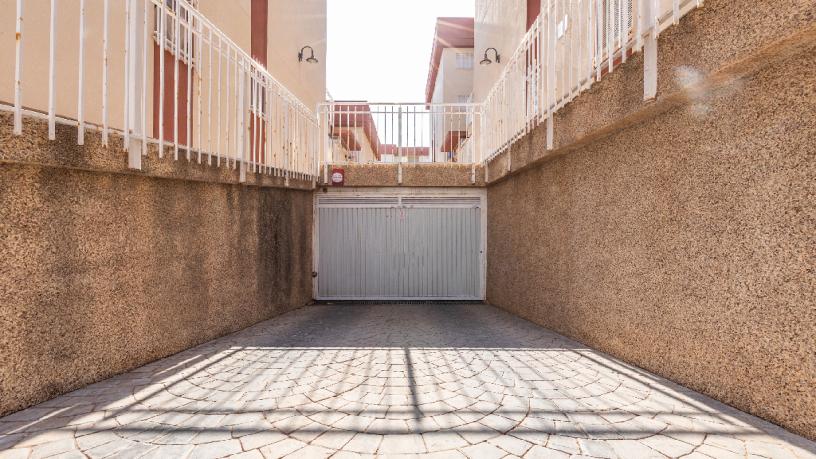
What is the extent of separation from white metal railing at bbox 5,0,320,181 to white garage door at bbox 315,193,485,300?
176 cm

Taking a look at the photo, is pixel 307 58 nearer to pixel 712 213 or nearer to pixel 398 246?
pixel 398 246

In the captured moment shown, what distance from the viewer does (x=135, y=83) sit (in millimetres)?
3156

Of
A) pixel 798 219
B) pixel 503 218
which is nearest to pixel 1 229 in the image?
pixel 798 219

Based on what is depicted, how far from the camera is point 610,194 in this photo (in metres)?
3.79

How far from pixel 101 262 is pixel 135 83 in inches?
58.9

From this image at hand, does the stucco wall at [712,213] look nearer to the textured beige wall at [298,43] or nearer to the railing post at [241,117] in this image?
the railing post at [241,117]

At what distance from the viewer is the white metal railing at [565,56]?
9.30ft

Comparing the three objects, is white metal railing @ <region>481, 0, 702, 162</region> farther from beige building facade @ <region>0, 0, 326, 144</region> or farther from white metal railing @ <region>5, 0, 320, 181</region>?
beige building facade @ <region>0, 0, 326, 144</region>

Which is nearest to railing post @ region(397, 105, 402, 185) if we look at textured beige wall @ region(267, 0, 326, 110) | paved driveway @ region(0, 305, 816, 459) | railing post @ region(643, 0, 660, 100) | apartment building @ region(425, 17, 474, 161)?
textured beige wall @ region(267, 0, 326, 110)

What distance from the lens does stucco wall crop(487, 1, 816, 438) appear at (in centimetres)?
213

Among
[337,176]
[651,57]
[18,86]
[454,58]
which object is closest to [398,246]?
[337,176]

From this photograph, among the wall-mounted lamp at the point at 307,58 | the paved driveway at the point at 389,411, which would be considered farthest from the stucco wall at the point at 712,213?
the wall-mounted lamp at the point at 307,58

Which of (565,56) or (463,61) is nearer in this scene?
(565,56)

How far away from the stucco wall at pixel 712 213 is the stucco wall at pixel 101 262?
4.12 metres
